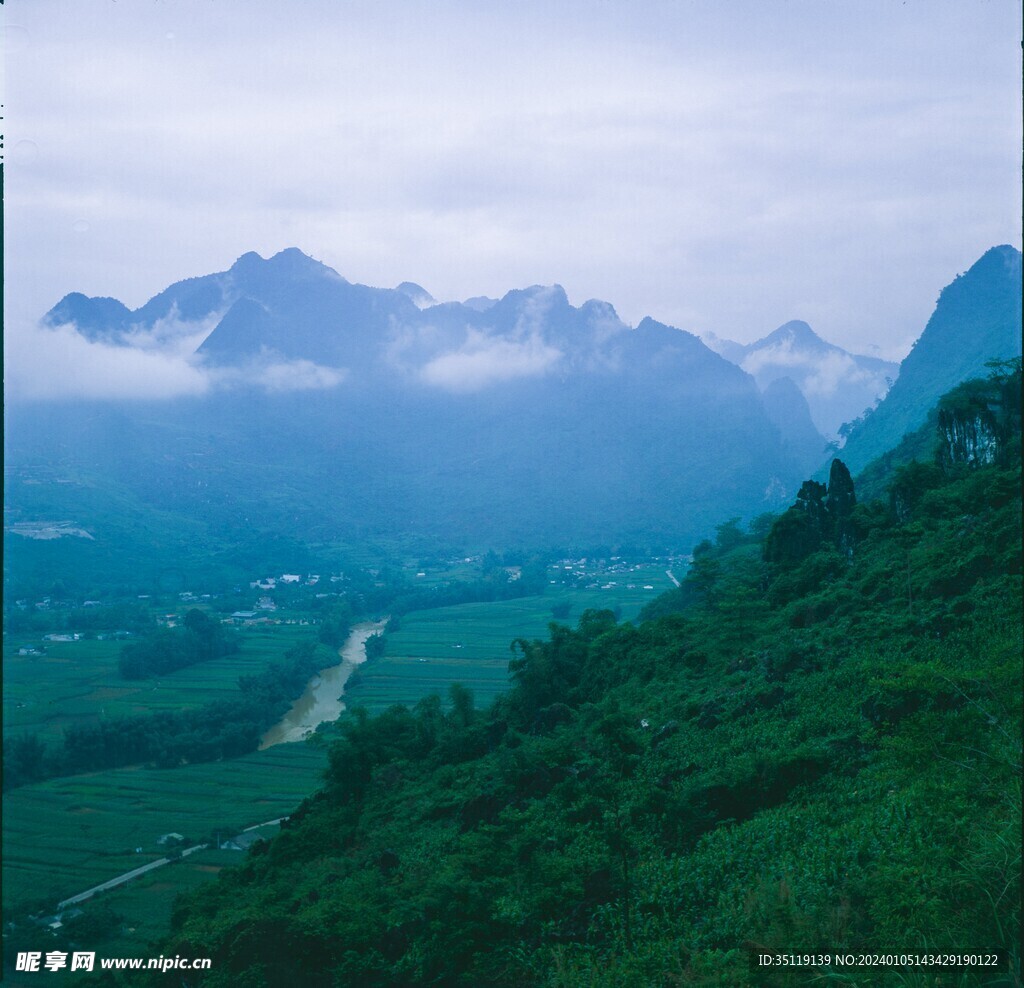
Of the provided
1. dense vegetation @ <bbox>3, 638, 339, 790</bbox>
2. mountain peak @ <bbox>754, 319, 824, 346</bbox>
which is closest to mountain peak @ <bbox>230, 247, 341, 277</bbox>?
mountain peak @ <bbox>754, 319, 824, 346</bbox>

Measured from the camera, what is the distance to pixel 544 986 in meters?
6.43

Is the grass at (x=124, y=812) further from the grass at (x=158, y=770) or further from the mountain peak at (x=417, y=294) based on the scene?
the mountain peak at (x=417, y=294)

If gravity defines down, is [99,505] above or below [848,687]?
above

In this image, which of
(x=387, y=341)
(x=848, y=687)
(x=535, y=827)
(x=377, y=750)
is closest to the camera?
(x=535, y=827)

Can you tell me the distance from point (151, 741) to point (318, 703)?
6962 mm

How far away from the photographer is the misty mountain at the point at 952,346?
1818 inches

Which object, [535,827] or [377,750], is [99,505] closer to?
[377,750]

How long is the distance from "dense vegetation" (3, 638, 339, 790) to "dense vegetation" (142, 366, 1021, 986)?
389 inches

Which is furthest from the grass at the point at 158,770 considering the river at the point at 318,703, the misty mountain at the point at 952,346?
the misty mountain at the point at 952,346

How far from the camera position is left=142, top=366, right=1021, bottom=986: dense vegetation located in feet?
19.0

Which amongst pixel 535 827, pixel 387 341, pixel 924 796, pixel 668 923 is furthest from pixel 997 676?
pixel 387 341

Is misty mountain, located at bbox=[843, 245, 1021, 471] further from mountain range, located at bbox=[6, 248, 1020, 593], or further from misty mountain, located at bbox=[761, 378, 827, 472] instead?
misty mountain, located at bbox=[761, 378, 827, 472]

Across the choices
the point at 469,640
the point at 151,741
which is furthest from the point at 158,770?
the point at 469,640

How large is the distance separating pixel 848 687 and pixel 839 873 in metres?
4.37
